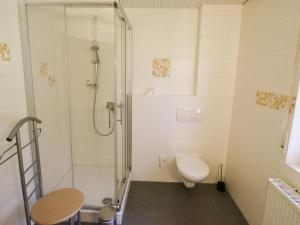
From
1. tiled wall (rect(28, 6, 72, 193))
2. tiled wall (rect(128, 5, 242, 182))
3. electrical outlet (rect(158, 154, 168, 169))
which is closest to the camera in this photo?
tiled wall (rect(28, 6, 72, 193))

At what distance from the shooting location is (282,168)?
4.63ft

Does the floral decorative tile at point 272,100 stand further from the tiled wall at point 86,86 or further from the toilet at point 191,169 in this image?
the tiled wall at point 86,86

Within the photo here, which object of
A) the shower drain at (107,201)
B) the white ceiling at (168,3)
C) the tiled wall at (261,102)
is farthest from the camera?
the white ceiling at (168,3)

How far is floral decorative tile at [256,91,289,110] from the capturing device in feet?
4.63

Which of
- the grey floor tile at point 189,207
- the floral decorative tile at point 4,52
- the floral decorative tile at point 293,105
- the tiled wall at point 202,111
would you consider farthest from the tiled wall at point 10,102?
the floral decorative tile at point 293,105

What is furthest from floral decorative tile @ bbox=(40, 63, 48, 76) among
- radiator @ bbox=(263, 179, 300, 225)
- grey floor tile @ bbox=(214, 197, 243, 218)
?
grey floor tile @ bbox=(214, 197, 243, 218)

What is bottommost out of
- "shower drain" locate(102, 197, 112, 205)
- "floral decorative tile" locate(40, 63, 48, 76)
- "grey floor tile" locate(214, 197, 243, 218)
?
"grey floor tile" locate(214, 197, 243, 218)

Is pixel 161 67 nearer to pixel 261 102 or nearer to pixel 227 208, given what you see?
pixel 261 102

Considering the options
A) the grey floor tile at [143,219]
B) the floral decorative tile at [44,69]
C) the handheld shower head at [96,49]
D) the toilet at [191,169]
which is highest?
the handheld shower head at [96,49]

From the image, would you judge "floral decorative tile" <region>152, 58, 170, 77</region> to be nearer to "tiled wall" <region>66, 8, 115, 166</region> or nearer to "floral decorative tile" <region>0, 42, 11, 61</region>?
"tiled wall" <region>66, 8, 115, 166</region>

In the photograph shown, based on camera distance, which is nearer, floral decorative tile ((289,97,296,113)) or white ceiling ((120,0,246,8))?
floral decorative tile ((289,97,296,113))

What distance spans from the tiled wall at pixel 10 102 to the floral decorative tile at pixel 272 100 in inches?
82.6

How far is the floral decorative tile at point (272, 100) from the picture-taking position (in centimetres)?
141

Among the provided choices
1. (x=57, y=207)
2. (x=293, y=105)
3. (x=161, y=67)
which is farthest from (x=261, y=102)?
(x=57, y=207)
